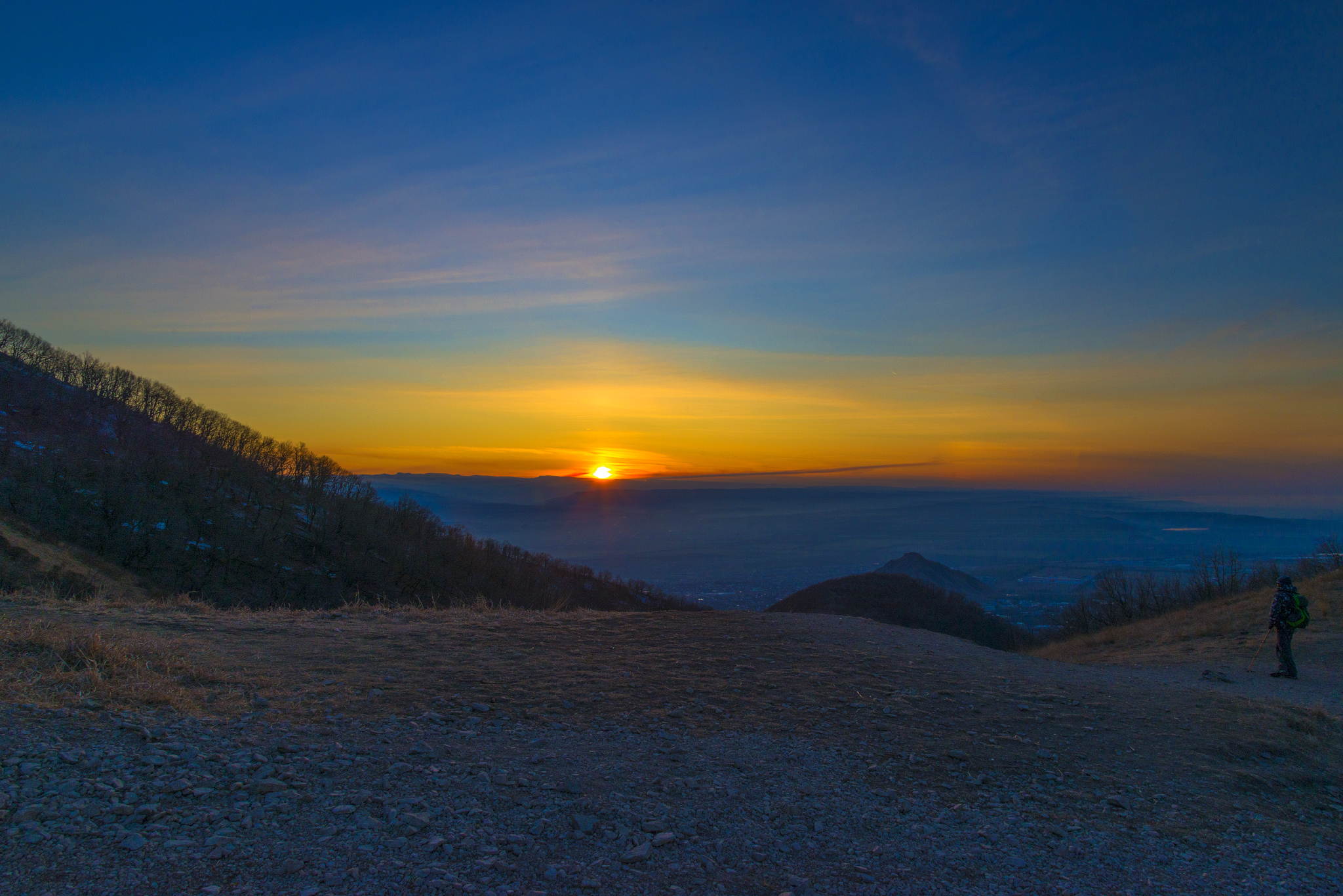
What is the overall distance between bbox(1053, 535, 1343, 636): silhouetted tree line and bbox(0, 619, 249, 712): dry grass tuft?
1090 inches

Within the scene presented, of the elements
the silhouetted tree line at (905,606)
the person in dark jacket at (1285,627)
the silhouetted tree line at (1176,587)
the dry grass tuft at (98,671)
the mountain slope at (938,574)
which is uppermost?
the dry grass tuft at (98,671)

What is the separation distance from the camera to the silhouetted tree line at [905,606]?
1574 inches

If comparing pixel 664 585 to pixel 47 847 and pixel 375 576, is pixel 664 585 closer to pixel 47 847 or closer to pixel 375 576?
pixel 375 576

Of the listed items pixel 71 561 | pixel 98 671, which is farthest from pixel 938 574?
pixel 98 671

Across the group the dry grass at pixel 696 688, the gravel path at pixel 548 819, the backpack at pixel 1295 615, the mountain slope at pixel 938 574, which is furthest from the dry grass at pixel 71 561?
the mountain slope at pixel 938 574

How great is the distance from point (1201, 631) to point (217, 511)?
158 ft

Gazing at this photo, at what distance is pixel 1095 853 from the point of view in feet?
15.1

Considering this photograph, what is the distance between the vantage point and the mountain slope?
318ft

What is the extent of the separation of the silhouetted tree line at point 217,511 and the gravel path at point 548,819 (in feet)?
31.7

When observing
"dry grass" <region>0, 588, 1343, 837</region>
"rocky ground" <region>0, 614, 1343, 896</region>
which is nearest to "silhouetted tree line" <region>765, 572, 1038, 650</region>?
"dry grass" <region>0, 588, 1343, 837</region>

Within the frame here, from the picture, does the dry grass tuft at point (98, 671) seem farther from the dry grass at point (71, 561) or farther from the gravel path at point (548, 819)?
the dry grass at point (71, 561)

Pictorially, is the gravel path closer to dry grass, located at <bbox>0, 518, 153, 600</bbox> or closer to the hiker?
the hiker

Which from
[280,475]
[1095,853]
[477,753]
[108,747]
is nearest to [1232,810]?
[1095,853]

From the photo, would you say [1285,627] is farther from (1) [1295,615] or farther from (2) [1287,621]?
(1) [1295,615]
